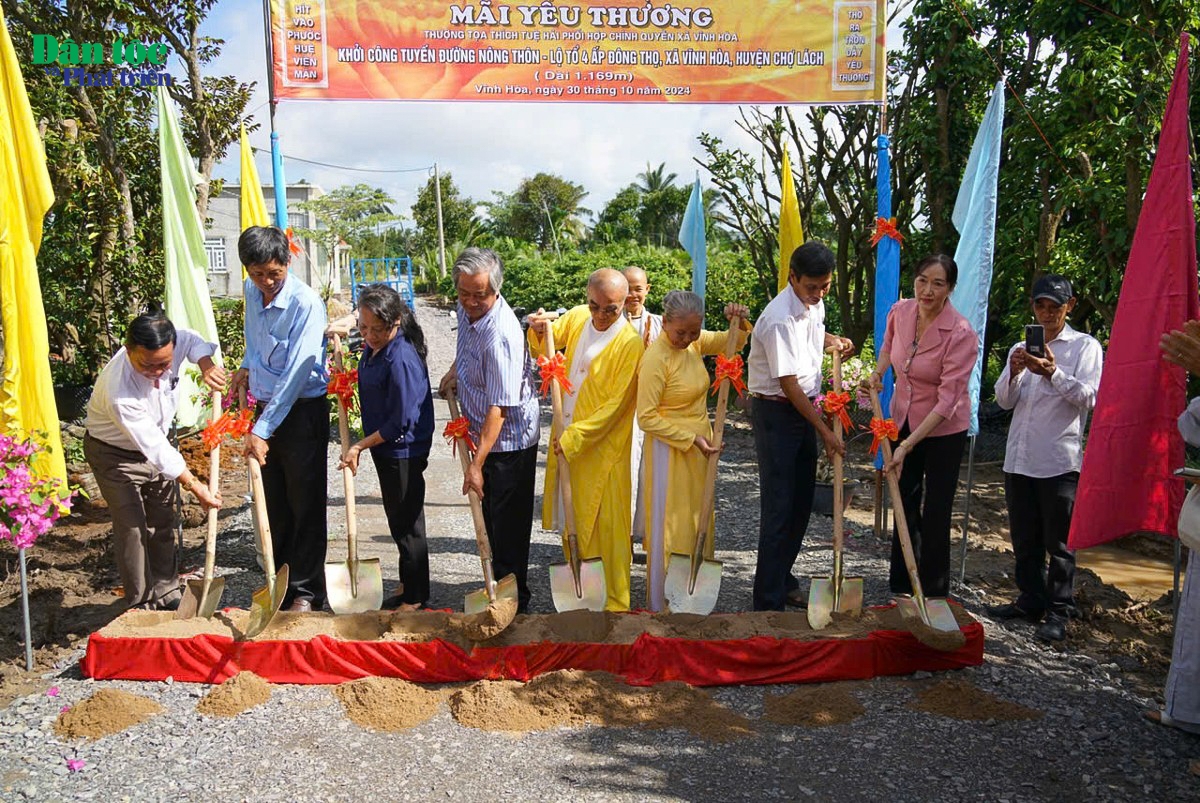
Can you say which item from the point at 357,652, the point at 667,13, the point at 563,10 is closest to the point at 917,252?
the point at 667,13

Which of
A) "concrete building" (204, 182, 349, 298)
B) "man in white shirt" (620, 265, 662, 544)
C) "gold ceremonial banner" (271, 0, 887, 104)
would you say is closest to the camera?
"man in white shirt" (620, 265, 662, 544)

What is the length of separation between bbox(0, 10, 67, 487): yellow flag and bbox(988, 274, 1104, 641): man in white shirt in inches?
173

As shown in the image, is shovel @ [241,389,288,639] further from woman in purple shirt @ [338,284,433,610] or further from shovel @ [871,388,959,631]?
shovel @ [871,388,959,631]

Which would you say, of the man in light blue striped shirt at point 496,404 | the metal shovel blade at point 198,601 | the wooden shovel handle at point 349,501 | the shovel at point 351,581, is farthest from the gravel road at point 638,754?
the man in light blue striped shirt at point 496,404

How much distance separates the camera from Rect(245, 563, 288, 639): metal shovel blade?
3.76m

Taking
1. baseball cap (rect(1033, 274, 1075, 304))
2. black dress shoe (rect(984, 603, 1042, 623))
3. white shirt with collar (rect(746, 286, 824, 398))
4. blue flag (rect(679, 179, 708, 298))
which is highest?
blue flag (rect(679, 179, 708, 298))

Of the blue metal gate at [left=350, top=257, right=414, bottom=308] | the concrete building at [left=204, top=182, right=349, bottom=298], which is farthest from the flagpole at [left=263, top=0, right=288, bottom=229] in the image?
the blue metal gate at [left=350, top=257, right=414, bottom=308]

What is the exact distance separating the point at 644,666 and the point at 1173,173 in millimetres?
2976

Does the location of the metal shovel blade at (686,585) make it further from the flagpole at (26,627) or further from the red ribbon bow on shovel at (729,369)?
the flagpole at (26,627)

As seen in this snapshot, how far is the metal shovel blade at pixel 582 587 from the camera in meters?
4.05

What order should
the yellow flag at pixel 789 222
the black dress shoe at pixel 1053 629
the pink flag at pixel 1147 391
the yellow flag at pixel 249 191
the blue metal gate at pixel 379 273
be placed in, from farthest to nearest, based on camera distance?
the blue metal gate at pixel 379 273, the yellow flag at pixel 789 222, the yellow flag at pixel 249 191, the black dress shoe at pixel 1053 629, the pink flag at pixel 1147 391

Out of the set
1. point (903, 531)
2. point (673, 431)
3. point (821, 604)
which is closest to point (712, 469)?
point (673, 431)

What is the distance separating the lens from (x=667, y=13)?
247 inches

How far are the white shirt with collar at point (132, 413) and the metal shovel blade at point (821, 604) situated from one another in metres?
2.86
